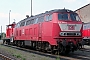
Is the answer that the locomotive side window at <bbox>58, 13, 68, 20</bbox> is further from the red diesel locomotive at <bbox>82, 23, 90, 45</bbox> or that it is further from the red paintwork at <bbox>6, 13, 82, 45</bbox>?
the red diesel locomotive at <bbox>82, 23, 90, 45</bbox>

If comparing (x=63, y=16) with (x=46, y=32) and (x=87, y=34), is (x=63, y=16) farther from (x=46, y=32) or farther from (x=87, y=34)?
(x=87, y=34)

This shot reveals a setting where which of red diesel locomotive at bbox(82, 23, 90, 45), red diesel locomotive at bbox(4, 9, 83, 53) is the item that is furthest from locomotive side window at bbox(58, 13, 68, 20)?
red diesel locomotive at bbox(82, 23, 90, 45)

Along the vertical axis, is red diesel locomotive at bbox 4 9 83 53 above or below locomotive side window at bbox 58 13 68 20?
below

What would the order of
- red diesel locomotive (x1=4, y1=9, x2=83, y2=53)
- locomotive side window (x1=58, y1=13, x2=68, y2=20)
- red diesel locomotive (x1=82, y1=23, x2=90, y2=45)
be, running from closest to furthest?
red diesel locomotive (x1=4, y1=9, x2=83, y2=53) < locomotive side window (x1=58, y1=13, x2=68, y2=20) < red diesel locomotive (x1=82, y1=23, x2=90, y2=45)

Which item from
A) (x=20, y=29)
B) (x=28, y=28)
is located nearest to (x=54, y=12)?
(x=28, y=28)

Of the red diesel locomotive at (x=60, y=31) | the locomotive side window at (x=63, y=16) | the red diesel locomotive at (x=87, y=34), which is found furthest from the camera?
the red diesel locomotive at (x=87, y=34)

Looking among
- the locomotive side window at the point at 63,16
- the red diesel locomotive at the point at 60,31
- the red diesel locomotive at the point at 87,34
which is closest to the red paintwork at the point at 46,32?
the red diesel locomotive at the point at 60,31

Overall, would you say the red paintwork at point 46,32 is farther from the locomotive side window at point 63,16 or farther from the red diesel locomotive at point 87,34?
the red diesel locomotive at point 87,34

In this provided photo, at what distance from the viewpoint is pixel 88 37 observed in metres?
27.6

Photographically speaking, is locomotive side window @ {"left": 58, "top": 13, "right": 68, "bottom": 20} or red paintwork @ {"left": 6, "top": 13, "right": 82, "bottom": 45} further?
locomotive side window @ {"left": 58, "top": 13, "right": 68, "bottom": 20}

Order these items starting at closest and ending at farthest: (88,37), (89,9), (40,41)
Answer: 1. (40,41)
2. (88,37)
3. (89,9)

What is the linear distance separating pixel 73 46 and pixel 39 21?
4.09 metres

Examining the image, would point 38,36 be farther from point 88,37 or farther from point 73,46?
point 88,37

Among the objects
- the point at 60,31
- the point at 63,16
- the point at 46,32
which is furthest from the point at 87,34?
the point at 60,31
